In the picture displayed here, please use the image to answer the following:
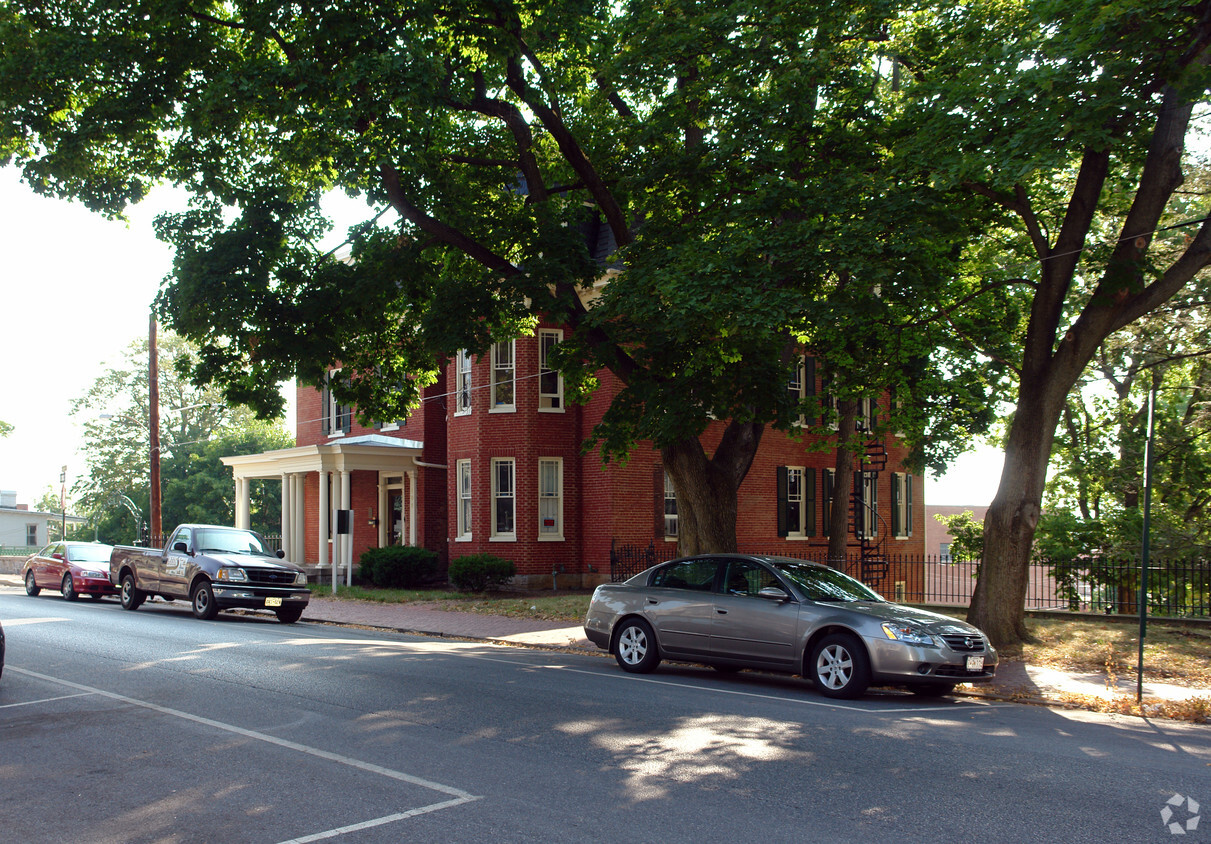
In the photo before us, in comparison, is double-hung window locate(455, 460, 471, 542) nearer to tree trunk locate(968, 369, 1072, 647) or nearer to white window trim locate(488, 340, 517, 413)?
white window trim locate(488, 340, 517, 413)

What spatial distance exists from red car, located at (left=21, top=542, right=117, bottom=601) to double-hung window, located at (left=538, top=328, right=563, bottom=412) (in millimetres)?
11389

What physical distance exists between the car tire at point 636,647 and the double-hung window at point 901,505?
70.5 ft

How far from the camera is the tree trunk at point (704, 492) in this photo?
1545cm

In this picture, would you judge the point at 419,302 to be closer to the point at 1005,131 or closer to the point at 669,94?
the point at 669,94

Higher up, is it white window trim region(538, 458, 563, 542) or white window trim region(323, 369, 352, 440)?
white window trim region(323, 369, 352, 440)

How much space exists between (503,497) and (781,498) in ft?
26.9

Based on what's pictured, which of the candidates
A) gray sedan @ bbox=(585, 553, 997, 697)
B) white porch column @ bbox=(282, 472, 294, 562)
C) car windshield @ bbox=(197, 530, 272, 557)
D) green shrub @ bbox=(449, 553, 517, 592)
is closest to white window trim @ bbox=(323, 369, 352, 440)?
white porch column @ bbox=(282, 472, 294, 562)

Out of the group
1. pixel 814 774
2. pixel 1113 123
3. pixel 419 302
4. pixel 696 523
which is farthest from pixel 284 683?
pixel 1113 123

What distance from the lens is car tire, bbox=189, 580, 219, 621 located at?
729 inches

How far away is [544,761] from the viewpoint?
22.6ft

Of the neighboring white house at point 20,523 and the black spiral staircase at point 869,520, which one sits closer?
the black spiral staircase at point 869,520

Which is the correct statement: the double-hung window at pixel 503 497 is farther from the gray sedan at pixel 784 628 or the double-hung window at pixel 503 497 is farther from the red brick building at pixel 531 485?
the gray sedan at pixel 784 628

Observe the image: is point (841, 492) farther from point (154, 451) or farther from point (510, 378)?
point (154, 451)

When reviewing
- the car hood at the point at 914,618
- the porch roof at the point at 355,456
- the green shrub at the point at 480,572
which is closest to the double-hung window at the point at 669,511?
the green shrub at the point at 480,572
